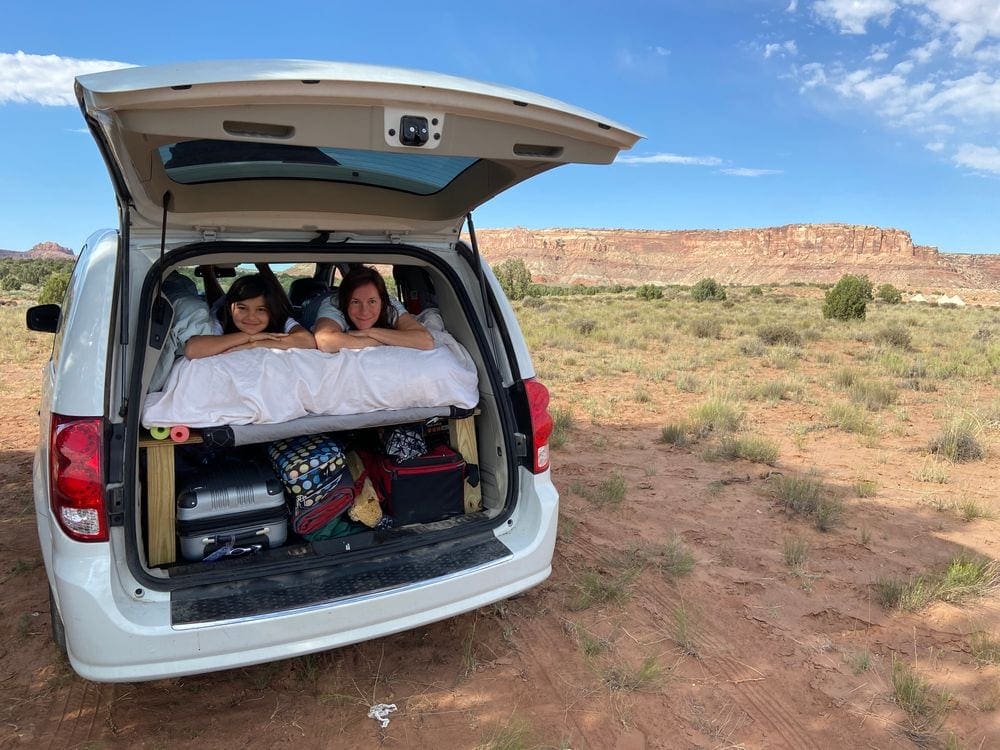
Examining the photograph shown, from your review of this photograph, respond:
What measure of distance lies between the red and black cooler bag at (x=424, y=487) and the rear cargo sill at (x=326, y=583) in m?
0.34

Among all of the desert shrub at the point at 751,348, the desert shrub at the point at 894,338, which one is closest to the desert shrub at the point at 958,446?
the desert shrub at the point at 751,348

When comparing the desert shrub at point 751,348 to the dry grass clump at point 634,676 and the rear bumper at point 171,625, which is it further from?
the rear bumper at point 171,625

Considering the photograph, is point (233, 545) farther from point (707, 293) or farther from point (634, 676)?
point (707, 293)

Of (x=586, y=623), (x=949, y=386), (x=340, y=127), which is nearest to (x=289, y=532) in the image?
(x=586, y=623)

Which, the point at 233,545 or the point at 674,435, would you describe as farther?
the point at 674,435

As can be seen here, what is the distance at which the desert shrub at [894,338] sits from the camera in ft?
48.0

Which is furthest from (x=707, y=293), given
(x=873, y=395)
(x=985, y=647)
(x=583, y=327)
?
(x=985, y=647)

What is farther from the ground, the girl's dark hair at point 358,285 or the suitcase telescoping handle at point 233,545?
the girl's dark hair at point 358,285

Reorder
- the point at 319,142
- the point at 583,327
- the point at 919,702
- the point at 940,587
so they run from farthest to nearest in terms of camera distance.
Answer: the point at 583,327, the point at 940,587, the point at 919,702, the point at 319,142

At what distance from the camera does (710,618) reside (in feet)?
11.4

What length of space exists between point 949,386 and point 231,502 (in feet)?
35.3

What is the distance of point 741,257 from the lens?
102 m

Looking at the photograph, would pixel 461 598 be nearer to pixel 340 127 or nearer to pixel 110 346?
pixel 110 346

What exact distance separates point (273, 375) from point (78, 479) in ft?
2.85
